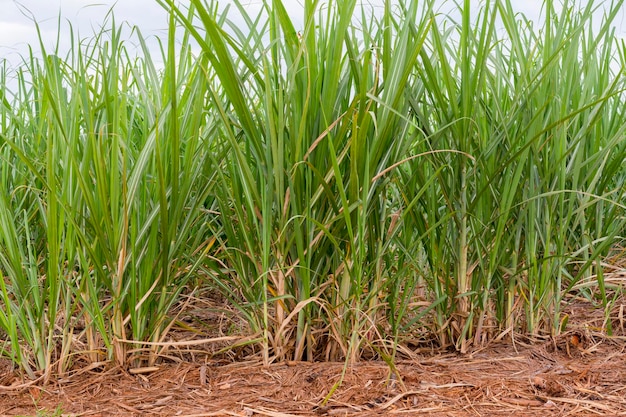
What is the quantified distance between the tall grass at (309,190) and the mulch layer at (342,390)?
73mm

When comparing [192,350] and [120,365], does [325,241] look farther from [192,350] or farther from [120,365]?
[120,365]

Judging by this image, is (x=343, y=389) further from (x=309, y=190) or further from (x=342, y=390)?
(x=309, y=190)

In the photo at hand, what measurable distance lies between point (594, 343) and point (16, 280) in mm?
1494

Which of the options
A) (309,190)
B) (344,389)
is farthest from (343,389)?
(309,190)

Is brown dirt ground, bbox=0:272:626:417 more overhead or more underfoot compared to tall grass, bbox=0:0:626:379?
more underfoot

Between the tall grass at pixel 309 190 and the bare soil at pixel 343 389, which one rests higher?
the tall grass at pixel 309 190

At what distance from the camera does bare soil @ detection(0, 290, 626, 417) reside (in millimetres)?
1406

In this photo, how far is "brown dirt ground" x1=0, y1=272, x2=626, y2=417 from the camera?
1.41 meters

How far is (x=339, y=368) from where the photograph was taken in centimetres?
152

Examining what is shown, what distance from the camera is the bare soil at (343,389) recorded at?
1406 millimetres

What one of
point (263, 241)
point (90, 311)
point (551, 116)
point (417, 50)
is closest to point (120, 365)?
point (90, 311)

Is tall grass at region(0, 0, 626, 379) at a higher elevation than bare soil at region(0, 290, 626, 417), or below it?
higher

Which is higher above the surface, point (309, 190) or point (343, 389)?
point (309, 190)

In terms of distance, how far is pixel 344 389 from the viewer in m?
1.45
